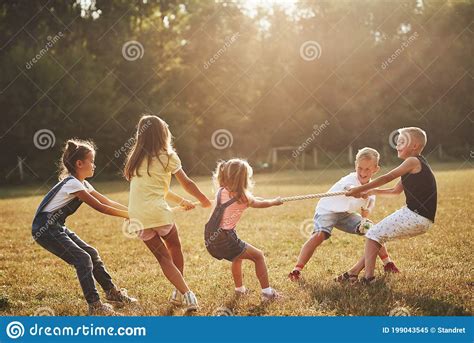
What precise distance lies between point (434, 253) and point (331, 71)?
35.4 m

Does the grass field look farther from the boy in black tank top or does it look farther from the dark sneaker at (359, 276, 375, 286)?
the boy in black tank top

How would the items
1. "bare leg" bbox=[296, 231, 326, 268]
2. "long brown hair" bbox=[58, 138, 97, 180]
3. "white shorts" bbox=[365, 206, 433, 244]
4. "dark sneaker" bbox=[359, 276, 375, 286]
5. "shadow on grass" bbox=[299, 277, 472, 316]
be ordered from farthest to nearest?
"bare leg" bbox=[296, 231, 326, 268] < "dark sneaker" bbox=[359, 276, 375, 286] < "white shorts" bbox=[365, 206, 433, 244] < "long brown hair" bbox=[58, 138, 97, 180] < "shadow on grass" bbox=[299, 277, 472, 316]

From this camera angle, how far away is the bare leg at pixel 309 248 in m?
6.27

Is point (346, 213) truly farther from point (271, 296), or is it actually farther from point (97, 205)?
point (97, 205)

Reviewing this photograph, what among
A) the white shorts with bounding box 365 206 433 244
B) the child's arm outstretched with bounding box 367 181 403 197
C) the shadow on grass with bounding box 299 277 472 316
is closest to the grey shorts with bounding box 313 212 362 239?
the child's arm outstretched with bounding box 367 181 403 197

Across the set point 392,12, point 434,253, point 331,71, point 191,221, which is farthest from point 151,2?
point 434,253

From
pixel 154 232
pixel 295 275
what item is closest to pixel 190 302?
pixel 154 232

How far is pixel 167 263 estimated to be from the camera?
5.18 m

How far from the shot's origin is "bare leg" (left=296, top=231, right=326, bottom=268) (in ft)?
20.6

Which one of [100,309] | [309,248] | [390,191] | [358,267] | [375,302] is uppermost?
[390,191]

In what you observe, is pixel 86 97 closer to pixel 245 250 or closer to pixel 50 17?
pixel 50 17

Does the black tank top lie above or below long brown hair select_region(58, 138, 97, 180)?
above

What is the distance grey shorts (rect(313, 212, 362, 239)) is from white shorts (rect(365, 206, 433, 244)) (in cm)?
71

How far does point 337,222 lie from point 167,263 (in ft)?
7.61
